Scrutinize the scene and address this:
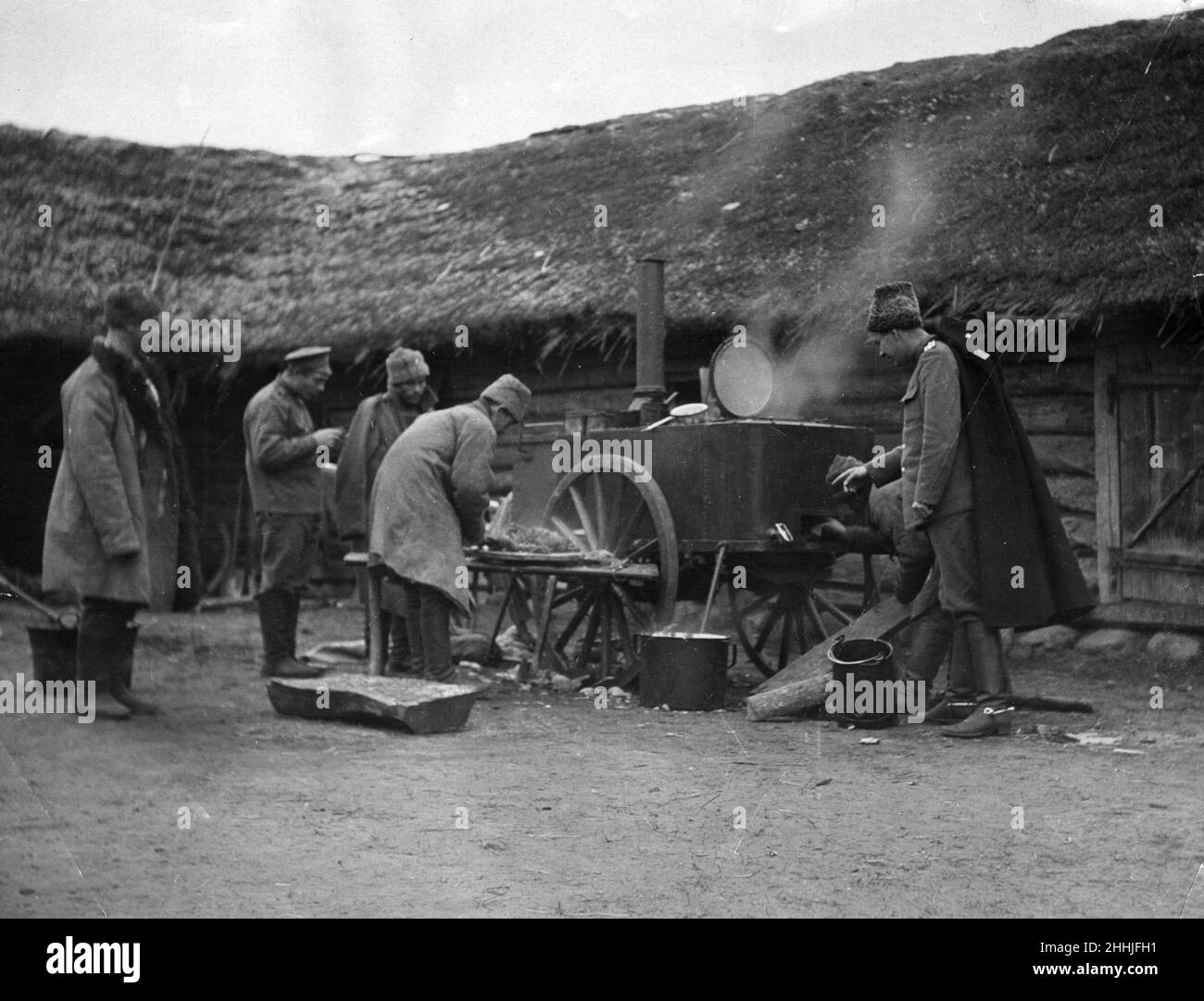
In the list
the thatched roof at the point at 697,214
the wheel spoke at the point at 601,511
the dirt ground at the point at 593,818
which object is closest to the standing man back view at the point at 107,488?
the dirt ground at the point at 593,818

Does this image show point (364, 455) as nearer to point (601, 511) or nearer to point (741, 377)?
point (601, 511)

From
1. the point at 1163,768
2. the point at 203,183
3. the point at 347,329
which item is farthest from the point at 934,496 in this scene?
the point at 203,183

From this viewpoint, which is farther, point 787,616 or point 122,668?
point 787,616

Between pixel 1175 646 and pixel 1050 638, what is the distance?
0.76m

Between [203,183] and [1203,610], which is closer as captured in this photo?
[1203,610]

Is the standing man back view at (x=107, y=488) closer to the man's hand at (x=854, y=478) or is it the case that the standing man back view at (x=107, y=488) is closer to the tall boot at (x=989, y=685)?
the man's hand at (x=854, y=478)

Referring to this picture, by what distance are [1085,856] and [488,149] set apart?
1144 centimetres

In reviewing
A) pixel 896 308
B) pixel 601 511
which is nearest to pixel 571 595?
pixel 601 511

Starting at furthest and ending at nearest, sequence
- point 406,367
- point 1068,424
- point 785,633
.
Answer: point 1068,424 < point 406,367 < point 785,633

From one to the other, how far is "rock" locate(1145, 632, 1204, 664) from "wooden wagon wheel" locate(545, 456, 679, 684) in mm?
3031

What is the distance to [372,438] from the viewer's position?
811 cm

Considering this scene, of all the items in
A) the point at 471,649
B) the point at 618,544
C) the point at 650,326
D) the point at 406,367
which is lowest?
the point at 471,649

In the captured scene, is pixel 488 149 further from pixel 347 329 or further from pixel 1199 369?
pixel 1199 369

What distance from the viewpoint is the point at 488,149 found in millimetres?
14156
